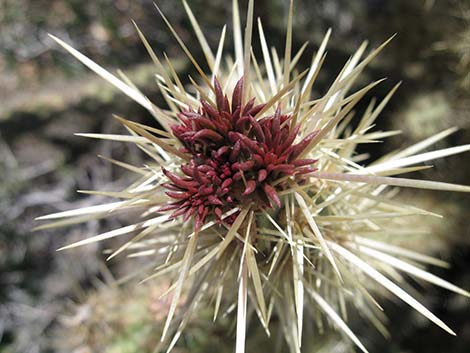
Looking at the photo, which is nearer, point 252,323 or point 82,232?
point 252,323

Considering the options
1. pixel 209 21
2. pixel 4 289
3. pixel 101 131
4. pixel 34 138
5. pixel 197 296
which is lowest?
pixel 4 289

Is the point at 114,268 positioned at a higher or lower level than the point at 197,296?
lower

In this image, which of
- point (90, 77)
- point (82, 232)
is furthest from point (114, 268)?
point (90, 77)

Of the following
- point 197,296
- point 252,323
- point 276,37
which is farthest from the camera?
point 276,37

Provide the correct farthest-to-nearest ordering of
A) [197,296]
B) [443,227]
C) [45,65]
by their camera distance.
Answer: [45,65] < [443,227] < [197,296]

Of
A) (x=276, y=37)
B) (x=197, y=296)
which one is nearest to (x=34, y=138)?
(x=276, y=37)

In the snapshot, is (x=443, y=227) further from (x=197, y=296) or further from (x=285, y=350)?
(x=197, y=296)
